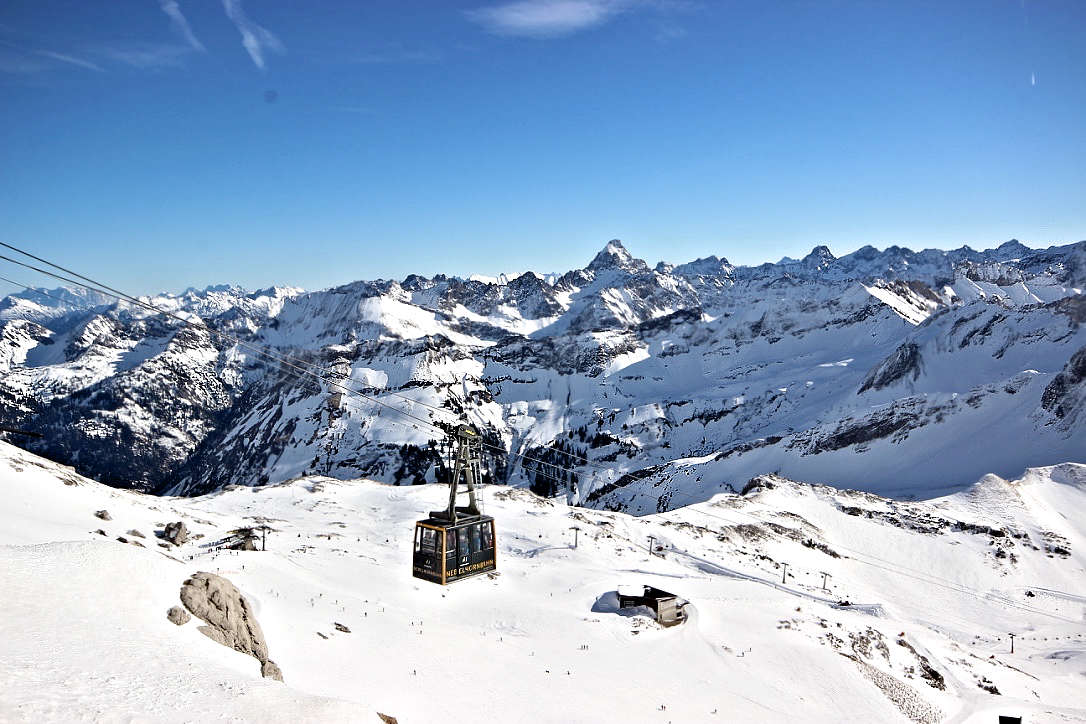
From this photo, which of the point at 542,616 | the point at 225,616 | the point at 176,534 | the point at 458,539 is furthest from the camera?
the point at 176,534

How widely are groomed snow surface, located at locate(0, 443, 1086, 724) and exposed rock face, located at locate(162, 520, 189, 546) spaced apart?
1839 mm

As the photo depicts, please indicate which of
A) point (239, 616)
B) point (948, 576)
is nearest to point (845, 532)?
point (948, 576)

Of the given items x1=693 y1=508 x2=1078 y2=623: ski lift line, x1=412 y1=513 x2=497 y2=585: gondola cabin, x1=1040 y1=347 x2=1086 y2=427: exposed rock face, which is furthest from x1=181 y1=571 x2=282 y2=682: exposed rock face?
x1=1040 y1=347 x2=1086 y2=427: exposed rock face

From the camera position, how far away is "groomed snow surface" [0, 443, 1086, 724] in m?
17.4

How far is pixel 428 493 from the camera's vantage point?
246ft

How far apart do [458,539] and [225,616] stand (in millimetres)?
10719

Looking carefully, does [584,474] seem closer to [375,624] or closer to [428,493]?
[428,493]

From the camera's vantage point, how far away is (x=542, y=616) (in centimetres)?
3538

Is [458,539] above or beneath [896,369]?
beneath

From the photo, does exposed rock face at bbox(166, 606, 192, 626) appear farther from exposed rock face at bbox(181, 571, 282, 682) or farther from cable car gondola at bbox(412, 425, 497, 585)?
cable car gondola at bbox(412, 425, 497, 585)

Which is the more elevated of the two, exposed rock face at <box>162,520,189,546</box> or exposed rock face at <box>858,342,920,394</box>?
exposed rock face at <box>858,342,920,394</box>

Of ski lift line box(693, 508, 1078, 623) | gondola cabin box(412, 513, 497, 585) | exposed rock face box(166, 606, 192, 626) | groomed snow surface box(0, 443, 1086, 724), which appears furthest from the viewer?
ski lift line box(693, 508, 1078, 623)

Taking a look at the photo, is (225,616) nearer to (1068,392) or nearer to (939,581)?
(939,581)

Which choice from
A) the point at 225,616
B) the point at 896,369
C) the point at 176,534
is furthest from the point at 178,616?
the point at 896,369
